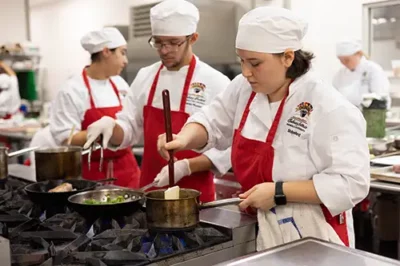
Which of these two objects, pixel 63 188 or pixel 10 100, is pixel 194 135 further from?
pixel 10 100

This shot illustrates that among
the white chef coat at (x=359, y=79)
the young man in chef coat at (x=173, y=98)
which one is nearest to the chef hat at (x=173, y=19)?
the young man in chef coat at (x=173, y=98)

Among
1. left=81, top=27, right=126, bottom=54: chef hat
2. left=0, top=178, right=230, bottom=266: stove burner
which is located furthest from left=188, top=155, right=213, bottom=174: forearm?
left=81, top=27, right=126, bottom=54: chef hat

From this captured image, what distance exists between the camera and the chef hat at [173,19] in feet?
7.43

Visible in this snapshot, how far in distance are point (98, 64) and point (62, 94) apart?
29 cm

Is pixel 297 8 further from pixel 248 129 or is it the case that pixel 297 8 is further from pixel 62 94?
pixel 248 129

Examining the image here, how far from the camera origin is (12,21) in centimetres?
741

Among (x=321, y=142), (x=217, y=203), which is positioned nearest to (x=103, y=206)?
(x=217, y=203)

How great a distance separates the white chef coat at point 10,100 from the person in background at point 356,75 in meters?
3.79

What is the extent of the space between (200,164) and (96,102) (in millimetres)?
1093

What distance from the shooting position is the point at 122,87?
11.2 feet

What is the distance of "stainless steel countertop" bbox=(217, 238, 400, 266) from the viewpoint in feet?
3.98

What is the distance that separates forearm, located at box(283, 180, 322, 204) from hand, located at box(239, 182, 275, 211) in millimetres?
44

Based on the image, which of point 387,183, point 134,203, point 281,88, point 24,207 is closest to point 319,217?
point 281,88

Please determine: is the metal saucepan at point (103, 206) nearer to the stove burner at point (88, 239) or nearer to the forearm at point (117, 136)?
the stove burner at point (88, 239)
